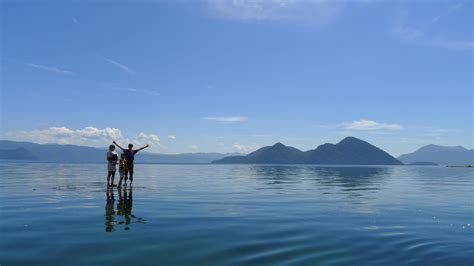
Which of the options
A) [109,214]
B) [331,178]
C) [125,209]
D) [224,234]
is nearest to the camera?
[224,234]

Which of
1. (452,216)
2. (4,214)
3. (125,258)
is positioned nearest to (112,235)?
(125,258)

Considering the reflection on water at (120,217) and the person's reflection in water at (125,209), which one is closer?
the reflection on water at (120,217)

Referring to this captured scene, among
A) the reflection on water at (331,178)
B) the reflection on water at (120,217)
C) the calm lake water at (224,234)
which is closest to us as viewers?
the calm lake water at (224,234)

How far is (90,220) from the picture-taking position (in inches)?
572

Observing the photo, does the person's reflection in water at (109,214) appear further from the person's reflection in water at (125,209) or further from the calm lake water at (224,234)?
the person's reflection in water at (125,209)

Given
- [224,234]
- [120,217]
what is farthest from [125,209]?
[224,234]

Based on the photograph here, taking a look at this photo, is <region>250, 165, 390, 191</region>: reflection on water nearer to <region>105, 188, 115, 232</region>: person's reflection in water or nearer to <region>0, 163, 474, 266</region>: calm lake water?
<region>0, 163, 474, 266</region>: calm lake water

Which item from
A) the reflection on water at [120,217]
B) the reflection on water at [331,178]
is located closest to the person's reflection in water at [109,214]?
the reflection on water at [120,217]

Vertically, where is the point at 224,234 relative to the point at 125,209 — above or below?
below

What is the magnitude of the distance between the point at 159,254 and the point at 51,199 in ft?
47.7

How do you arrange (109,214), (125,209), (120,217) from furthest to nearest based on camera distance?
(125,209), (109,214), (120,217)

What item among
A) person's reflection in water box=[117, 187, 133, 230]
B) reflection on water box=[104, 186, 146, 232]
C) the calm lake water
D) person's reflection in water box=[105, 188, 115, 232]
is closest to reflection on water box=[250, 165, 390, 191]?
the calm lake water

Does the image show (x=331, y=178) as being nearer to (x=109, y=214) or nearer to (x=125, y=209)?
(x=125, y=209)

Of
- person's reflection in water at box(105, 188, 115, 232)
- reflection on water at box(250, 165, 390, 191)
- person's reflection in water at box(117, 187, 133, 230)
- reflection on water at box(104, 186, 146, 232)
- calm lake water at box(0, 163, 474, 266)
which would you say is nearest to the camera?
calm lake water at box(0, 163, 474, 266)
